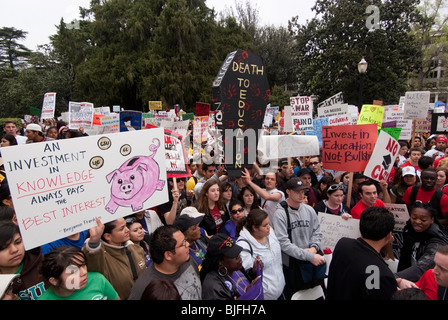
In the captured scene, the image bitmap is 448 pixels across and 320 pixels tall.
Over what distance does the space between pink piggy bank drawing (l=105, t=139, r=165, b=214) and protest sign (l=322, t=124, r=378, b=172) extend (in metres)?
2.83

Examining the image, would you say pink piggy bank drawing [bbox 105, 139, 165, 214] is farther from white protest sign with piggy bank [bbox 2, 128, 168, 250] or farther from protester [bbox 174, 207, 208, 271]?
protester [bbox 174, 207, 208, 271]

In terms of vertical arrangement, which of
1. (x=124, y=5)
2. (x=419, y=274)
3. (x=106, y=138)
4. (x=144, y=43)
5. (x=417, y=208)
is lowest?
(x=419, y=274)

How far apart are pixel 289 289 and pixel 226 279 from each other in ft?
A: 4.61

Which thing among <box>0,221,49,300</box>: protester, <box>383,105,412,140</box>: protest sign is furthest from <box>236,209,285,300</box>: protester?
<box>383,105,412,140</box>: protest sign

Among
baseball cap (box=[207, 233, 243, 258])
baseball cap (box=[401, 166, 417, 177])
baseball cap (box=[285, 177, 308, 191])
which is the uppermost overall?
baseball cap (box=[285, 177, 308, 191])

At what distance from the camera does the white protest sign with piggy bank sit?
Answer: 224cm

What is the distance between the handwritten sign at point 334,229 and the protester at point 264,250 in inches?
34.4

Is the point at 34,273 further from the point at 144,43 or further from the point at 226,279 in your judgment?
the point at 144,43

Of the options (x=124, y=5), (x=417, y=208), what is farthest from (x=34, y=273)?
(x=124, y=5)

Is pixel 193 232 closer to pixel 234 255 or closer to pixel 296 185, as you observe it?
pixel 234 255

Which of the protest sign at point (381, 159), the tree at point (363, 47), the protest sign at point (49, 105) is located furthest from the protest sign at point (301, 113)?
the tree at point (363, 47)

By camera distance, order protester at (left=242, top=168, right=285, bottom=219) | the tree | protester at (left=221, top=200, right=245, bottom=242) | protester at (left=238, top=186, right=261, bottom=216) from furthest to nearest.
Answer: the tree
protester at (left=238, top=186, right=261, bottom=216)
protester at (left=242, top=168, right=285, bottom=219)
protester at (left=221, top=200, right=245, bottom=242)

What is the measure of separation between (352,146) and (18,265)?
4.26m
